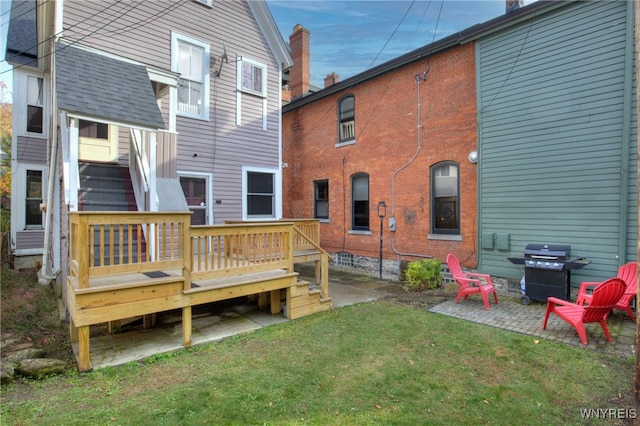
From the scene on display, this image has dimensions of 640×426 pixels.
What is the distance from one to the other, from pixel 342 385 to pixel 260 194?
6779 millimetres

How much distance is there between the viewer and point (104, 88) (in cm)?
607

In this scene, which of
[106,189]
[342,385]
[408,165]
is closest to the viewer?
[342,385]

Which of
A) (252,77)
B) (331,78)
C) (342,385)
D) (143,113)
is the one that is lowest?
(342,385)

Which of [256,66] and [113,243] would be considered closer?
[113,243]

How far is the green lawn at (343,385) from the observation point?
319 cm

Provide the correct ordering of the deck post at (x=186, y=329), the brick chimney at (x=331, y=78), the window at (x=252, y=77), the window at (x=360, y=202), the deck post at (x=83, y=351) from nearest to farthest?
1. the deck post at (x=83, y=351)
2. the deck post at (x=186, y=329)
3. the window at (x=252, y=77)
4. the window at (x=360, y=202)
5. the brick chimney at (x=331, y=78)

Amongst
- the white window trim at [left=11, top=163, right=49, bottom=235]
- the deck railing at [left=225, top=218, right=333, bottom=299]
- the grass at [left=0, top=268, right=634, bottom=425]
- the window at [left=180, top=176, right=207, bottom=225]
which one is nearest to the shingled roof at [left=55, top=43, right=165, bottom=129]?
the window at [left=180, top=176, right=207, bottom=225]

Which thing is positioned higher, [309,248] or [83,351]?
[309,248]

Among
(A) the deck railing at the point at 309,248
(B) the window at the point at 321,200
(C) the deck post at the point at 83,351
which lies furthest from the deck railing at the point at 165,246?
(B) the window at the point at 321,200

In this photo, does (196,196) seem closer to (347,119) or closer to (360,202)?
(360,202)

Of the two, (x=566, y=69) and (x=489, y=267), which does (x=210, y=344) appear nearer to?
(x=489, y=267)

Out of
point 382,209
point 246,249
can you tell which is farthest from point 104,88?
point 382,209

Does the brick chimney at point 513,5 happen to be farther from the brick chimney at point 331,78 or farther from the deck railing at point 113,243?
the deck railing at point 113,243

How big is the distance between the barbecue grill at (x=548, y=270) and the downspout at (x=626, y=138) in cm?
76
